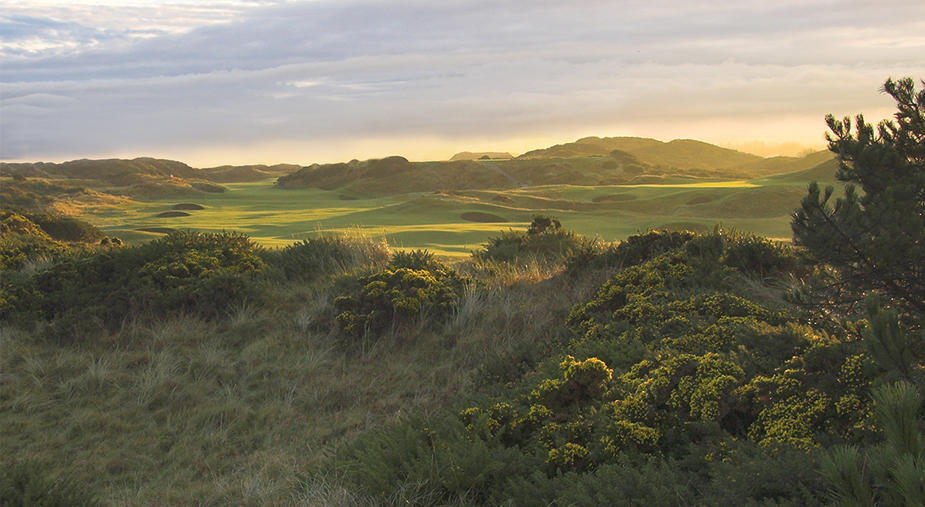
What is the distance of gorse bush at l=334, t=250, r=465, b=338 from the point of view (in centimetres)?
682

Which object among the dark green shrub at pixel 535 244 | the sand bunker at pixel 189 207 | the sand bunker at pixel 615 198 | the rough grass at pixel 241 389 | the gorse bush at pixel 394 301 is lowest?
the rough grass at pixel 241 389

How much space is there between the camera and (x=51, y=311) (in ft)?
24.0

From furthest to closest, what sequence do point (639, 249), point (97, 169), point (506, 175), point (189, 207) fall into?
point (97, 169)
point (506, 175)
point (189, 207)
point (639, 249)

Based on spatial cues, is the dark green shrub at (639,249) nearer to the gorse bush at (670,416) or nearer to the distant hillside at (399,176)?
the gorse bush at (670,416)

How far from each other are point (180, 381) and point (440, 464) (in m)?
3.66

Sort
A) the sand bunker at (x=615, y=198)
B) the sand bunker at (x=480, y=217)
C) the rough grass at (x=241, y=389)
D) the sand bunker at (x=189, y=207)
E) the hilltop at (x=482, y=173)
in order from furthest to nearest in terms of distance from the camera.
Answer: the hilltop at (x=482, y=173)
the sand bunker at (x=615, y=198)
the sand bunker at (x=189, y=207)
the sand bunker at (x=480, y=217)
the rough grass at (x=241, y=389)

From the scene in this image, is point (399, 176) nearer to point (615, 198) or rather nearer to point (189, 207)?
point (189, 207)

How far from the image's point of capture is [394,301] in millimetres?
6902

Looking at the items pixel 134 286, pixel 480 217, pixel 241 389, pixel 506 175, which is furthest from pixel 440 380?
pixel 506 175

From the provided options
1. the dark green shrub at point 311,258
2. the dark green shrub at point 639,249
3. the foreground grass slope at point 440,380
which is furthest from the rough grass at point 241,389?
the dark green shrub at point 311,258

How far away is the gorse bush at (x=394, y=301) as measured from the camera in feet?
22.4

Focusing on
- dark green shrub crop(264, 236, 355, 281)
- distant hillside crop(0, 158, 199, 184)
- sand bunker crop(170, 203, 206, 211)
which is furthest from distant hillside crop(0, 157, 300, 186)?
dark green shrub crop(264, 236, 355, 281)

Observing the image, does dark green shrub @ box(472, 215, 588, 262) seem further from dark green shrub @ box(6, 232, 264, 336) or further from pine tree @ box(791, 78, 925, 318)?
pine tree @ box(791, 78, 925, 318)

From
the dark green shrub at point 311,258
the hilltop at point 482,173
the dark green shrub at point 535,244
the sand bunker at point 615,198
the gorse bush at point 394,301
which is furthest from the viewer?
the hilltop at point 482,173
